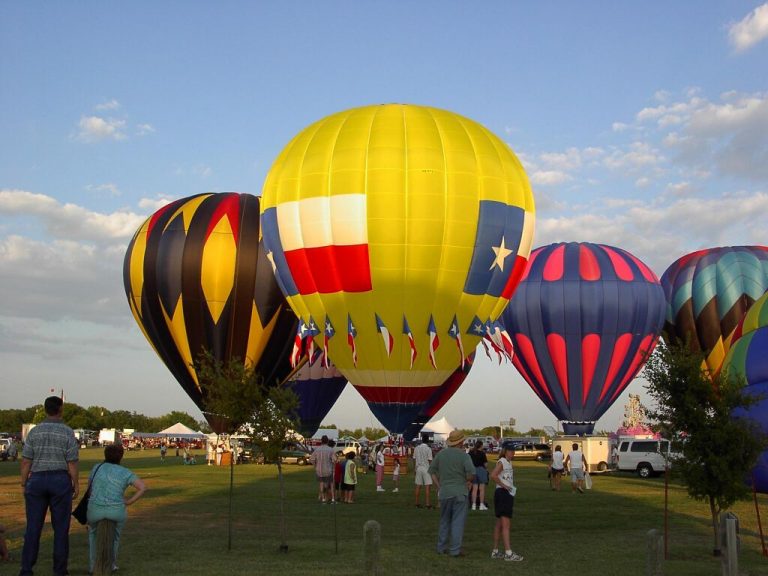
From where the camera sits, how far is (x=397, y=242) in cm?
2742

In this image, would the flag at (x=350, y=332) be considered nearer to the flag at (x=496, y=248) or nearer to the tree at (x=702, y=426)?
the flag at (x=496, y=248)

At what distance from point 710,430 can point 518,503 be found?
33.9ft

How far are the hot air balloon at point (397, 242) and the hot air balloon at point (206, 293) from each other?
764 cm

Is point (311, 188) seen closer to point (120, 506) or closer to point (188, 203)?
point (188, 203)

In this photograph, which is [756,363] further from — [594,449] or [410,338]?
[594,449]

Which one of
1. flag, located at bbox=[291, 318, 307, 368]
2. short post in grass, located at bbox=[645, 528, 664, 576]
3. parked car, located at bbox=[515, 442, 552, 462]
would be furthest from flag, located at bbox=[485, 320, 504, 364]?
parked car, located at bbox=[515, 442, 552, 462]

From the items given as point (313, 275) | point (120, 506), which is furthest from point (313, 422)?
point (120, 506)

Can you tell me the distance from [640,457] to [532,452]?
27.4 meters

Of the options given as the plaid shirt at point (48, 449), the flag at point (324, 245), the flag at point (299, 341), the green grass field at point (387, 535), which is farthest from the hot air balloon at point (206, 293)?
the plaid shirt at point (48, 449)

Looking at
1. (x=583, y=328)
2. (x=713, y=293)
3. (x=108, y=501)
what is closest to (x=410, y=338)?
(x=583, y=328)

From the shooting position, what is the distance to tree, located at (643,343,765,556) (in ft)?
42.0

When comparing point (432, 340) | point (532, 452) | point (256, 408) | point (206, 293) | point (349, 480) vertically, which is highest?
point (206, 293)

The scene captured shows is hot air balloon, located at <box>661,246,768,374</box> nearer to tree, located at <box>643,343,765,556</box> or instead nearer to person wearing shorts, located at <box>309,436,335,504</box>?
person wearing shorts, located at <box>309,436,335,504</box>

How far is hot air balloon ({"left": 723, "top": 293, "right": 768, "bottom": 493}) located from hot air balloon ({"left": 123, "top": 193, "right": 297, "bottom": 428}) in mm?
19616
